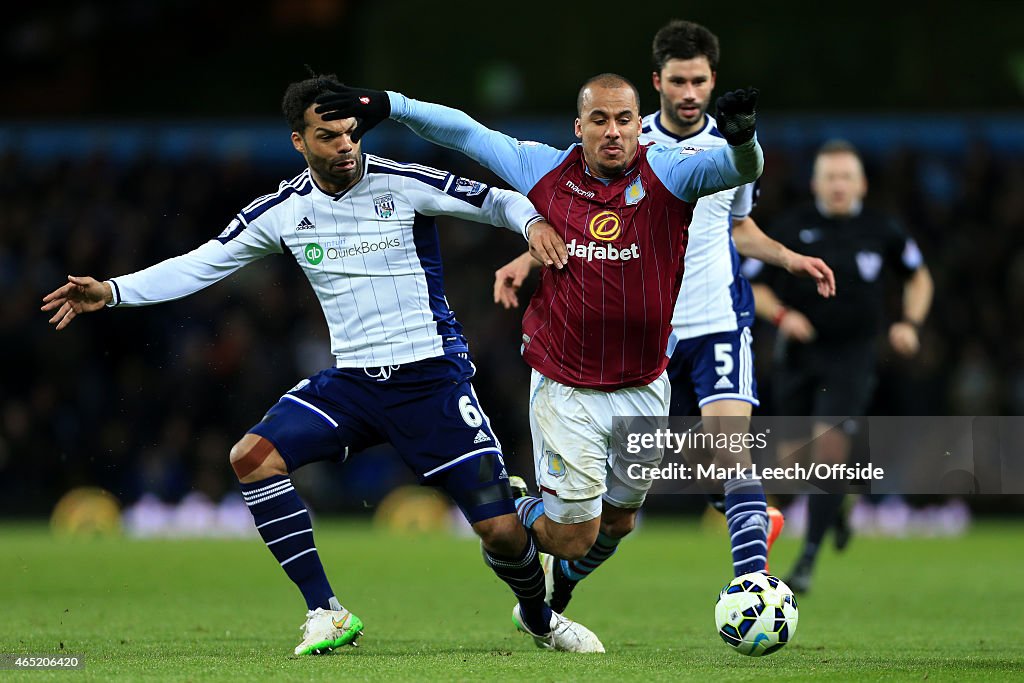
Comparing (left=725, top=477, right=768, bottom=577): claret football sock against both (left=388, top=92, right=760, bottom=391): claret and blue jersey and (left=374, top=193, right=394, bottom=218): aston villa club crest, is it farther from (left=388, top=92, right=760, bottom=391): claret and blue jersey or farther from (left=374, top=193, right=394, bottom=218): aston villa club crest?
(left=374, top=193, right=394, bottom=218): aston villa club crest

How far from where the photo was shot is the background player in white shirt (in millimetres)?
7512

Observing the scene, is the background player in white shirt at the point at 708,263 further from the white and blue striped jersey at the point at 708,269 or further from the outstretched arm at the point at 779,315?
the outstretched arm at the point at 779,315

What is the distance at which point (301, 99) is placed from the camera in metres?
6.68

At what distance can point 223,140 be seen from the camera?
18.3 meters

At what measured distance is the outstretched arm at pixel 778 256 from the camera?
6.88m

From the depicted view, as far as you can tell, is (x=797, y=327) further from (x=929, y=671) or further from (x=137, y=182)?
(x=137, y=182)

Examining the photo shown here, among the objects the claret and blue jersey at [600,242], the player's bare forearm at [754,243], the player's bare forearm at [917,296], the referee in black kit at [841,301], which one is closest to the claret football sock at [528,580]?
the claret and blue jersey at [600,242]

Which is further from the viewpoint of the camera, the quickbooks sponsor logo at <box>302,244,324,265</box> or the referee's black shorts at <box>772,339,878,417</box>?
the referee's black shorts at <box>772,339,878,417</box>

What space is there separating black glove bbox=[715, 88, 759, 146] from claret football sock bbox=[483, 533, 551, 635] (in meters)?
2.09

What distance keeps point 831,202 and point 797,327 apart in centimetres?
131

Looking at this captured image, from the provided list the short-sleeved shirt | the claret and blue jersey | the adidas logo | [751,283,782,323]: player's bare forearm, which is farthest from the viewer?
the short-sleeved shirt

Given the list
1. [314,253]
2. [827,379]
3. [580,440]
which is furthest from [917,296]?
[314,253]

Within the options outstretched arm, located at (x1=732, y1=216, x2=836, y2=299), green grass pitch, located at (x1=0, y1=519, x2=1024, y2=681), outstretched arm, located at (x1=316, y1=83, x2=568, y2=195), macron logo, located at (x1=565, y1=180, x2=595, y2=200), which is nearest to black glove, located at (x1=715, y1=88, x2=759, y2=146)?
macron logo, located at (x1=565, y1=180, x2=595, y2=200)

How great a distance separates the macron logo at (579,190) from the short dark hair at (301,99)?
3.65 feet
